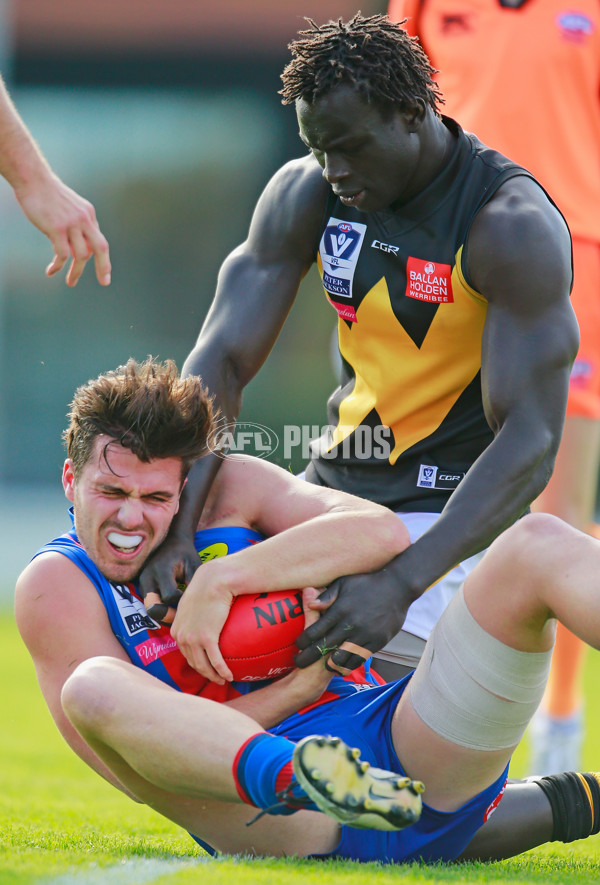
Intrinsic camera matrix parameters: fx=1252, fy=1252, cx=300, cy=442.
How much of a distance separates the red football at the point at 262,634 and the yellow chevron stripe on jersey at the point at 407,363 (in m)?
1.03

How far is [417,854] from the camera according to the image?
315cm

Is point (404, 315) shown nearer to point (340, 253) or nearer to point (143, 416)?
point (340, 253)

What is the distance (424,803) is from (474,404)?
1.37m

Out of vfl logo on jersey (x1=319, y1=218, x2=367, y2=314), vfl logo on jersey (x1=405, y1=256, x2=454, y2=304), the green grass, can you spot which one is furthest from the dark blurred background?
vfl logo on jersey (x1=405, y1=256, x2=454, y2=304)

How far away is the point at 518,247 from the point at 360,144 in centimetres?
53

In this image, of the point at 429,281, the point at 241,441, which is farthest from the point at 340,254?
the point at 241,441

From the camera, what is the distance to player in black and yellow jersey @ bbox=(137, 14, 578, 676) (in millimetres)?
3348

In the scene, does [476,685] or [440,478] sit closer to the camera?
[476,685]

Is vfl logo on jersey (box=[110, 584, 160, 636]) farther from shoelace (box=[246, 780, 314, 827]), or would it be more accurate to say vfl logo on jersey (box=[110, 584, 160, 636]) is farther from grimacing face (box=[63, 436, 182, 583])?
shoelace (box=[246, 780, 314, 827])

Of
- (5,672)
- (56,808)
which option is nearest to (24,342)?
(5,672)

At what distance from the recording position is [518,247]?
353 cm

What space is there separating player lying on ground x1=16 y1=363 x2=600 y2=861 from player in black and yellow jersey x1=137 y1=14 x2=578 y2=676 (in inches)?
5.1

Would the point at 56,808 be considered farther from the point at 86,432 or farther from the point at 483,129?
the point at 483,129

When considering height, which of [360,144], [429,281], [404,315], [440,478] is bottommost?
[440,478]
